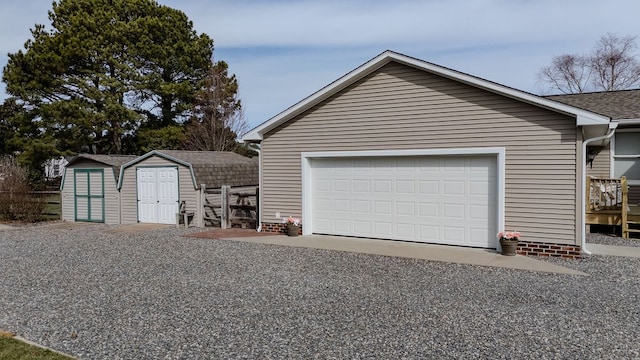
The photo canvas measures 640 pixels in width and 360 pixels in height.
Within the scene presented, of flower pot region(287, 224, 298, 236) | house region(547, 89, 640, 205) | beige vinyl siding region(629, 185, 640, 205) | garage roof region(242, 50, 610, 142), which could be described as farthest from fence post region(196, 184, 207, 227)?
beige vinyl siding region(629, 185, 640, 205)

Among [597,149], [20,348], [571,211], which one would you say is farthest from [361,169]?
[20,348]

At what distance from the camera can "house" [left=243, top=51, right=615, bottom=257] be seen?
825 cm

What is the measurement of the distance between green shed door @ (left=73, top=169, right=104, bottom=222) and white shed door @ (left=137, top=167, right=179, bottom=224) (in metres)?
1.84

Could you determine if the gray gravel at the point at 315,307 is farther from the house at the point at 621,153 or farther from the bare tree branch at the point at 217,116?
the bare tree branch at the point at 217,116

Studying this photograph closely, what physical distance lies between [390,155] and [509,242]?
3.12m

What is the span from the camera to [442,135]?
934 centimetres

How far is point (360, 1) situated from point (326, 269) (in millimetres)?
7584

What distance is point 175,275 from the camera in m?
7.29

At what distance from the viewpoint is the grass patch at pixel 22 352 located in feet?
13.1

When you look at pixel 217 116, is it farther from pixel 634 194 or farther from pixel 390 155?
pixel 634 194

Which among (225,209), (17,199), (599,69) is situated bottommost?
(225,209)

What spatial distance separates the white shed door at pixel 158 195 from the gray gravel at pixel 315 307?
5.41 metres

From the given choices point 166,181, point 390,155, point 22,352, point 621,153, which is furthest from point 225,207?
point 621,153

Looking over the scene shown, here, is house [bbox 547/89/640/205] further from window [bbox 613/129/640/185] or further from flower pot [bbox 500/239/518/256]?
flower pot [bbox 500/239/518/256]
